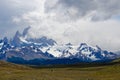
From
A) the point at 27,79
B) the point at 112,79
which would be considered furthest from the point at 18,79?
the point at 112,79

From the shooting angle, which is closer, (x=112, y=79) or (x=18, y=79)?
(x=18, y=79)

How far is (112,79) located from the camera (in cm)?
14062

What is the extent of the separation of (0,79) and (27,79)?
484 inches

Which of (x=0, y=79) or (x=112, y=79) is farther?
(x=112, y=79)

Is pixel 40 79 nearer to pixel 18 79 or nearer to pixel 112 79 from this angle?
pixel 18 79

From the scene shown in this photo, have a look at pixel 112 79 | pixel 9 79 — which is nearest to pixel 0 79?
pixel 9 79

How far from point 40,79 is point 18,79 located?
8.07m

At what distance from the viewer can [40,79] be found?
390 feet

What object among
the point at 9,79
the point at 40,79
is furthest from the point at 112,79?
the point at 9,79

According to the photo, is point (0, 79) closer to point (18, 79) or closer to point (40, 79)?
point (18, 79)

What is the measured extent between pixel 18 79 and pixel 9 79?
4.01 meters

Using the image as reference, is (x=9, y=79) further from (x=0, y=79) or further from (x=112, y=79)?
(x=112, y=79)

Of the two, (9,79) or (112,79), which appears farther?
(112,79)

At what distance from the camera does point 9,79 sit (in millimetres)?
121750
